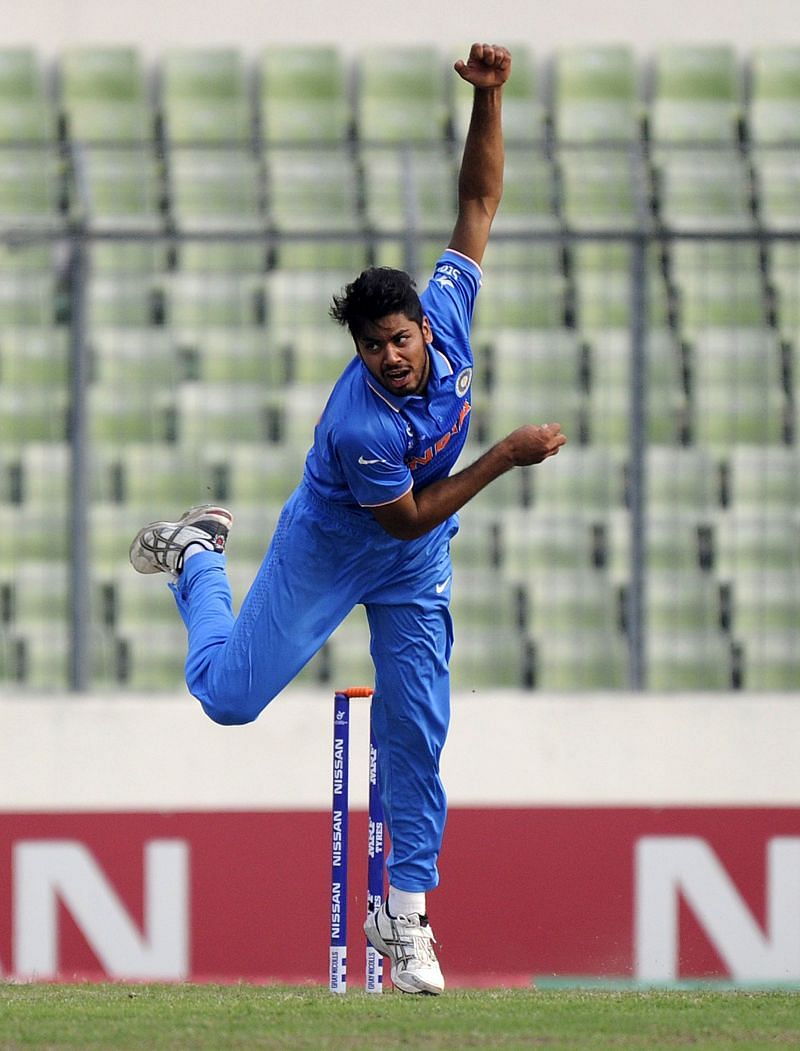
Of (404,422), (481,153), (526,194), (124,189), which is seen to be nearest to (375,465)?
(404,422)

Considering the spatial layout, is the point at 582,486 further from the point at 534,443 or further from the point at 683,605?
the point at 534,443

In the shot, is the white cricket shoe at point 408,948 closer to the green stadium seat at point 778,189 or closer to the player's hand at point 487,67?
the player's hand at point 487,67

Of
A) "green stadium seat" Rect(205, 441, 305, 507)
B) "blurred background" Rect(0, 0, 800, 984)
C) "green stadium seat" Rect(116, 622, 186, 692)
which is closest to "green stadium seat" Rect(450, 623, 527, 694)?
"blurred background" Rect(0, 0, 800, 984)

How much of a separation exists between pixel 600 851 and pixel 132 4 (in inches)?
260

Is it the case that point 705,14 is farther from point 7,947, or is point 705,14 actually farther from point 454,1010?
point 454,1010

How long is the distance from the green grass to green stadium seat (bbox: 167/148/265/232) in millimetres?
5458

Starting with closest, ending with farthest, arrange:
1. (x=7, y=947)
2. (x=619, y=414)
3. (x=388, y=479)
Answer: (x=388, y=479), (x=7, y=947), (x=619, y=414)

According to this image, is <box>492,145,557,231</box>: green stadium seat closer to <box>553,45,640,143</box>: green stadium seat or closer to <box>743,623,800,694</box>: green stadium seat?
<box>553,45,640,143</box>: green stadium seat

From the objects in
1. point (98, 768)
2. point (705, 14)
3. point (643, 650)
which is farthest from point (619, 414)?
point (705, 14)

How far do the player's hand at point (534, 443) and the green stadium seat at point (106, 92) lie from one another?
6.86 metres

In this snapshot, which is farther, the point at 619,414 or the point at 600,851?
the point at 619,414

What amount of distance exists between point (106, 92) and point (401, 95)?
69.8 inches

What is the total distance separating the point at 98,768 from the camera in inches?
307

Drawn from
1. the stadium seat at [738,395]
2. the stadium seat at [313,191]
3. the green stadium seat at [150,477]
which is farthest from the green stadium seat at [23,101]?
the stadium seat at [738,395]
